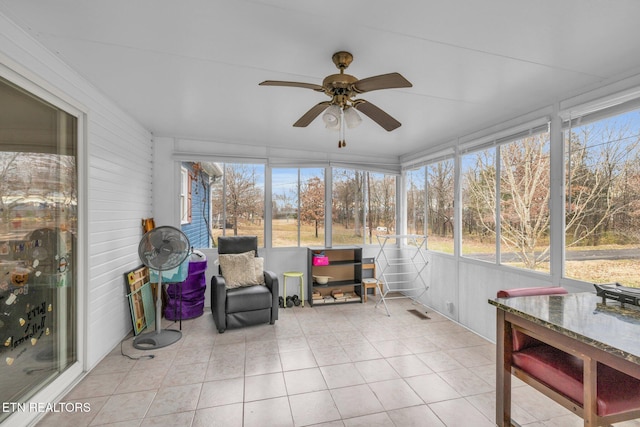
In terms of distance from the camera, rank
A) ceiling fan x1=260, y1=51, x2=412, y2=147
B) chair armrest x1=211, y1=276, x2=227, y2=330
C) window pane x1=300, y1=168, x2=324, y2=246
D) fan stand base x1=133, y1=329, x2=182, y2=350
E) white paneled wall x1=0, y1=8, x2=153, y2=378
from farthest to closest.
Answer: window pane x1=300, y1=168, x2=324, y2=246
chair armrest x1=211, y1=276, x2=227, y2=330
fan stand base x1=133, y1=329, x2=182, y2=350
white paneled wall x1=0, y1=8, x2=153, y2=378
ceiling fan x1=260, y1=51, x2=412, y2=147

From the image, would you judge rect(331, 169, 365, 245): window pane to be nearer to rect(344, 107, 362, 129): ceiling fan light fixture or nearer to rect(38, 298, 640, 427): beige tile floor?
rect(38, 298, 640, 427): beige tile floor

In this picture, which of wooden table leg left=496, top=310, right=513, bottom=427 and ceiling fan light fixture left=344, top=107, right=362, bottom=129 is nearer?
wooden table leg left=496, top=310, right=513, bottom=427

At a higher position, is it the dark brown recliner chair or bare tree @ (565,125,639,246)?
bare tree @ (565,125,639,246)

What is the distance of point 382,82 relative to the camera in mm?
1706

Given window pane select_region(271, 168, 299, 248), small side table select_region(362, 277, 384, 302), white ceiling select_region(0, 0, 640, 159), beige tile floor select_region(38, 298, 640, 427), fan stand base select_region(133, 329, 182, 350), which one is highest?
white ceiling select_region(0, 0, 640, 159)

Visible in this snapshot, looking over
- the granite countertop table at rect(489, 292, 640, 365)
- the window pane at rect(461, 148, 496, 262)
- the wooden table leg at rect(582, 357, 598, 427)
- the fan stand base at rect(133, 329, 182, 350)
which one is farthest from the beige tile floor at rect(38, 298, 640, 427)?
the window pane at rect(461, 148, 496, 262)

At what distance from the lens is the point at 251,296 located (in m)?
3.54

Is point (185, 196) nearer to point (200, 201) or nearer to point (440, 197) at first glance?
point (200, 201)

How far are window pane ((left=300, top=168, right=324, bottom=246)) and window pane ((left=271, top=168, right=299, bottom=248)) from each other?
108 millimetres

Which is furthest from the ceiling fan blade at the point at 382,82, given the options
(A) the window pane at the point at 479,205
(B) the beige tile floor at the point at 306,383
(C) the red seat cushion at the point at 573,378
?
(A) the window pane at the point at 479,205

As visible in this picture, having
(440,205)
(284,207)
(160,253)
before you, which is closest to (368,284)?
(440,205)

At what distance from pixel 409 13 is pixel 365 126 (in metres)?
2.05

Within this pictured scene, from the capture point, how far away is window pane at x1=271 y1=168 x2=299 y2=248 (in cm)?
477

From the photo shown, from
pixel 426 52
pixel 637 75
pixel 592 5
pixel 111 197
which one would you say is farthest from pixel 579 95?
pixel 111 197
